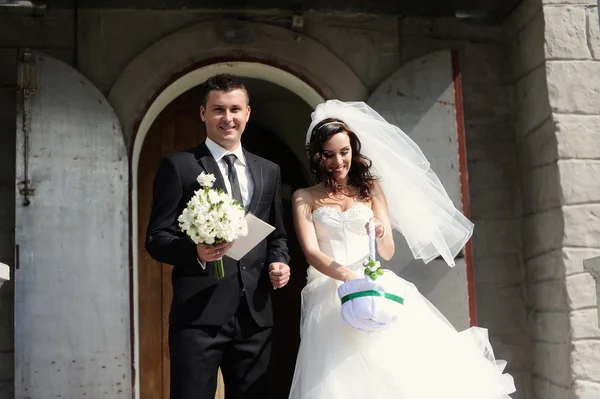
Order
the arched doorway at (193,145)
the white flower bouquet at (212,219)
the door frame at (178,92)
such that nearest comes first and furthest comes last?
the white flower bouquet at (212,219)
the door frame at (178,92)
the arched doorway at (193,145)

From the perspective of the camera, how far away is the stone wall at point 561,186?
→ 462 cm

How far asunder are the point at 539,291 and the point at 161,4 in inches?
123

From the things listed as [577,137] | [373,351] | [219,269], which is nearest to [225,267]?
[219,269]

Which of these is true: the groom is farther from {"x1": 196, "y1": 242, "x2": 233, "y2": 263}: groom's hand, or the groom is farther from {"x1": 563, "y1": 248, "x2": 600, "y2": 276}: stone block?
{"x1": 563, "y1": 248, "x2": 600, "y2": 276}: stone block

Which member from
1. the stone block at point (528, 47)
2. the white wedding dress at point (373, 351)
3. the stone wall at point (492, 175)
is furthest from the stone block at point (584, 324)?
the stone block at point (528, 47)

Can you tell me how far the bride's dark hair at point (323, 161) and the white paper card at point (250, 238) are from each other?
809 millimetres

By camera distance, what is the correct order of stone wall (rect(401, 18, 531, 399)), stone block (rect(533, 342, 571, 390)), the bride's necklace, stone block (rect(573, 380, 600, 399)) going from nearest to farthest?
the bride's necklace, stone block (rect(573, 380, 600, 399)), stone block (rect(533, 342, 571, 390)), stone wall (rect(401, 18, 531, 399))

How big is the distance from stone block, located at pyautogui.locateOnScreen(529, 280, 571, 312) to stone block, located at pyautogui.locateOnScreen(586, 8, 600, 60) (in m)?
1.48

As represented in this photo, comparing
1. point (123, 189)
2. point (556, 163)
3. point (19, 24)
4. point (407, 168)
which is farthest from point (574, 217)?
point (19, 24)

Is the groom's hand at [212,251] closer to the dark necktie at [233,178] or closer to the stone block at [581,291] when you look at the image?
the dark necktie at [233,178]

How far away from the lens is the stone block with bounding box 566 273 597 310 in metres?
4.62

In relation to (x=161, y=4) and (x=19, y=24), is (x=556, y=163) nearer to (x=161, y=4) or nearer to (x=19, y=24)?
(x=161, y=4)

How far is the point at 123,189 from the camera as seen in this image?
15.5 ft

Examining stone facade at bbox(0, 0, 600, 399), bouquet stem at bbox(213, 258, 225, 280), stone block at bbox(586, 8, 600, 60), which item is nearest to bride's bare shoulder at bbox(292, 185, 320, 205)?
bouquet stem at bbox(213, 258, 225, 280)
